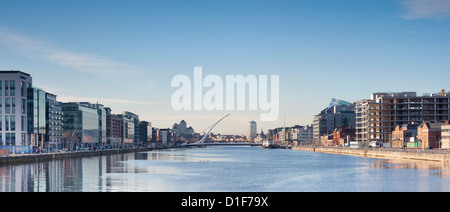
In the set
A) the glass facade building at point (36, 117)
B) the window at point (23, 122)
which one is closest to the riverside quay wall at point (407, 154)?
the glass facade building at point (36, 117)

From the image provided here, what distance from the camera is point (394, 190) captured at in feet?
200

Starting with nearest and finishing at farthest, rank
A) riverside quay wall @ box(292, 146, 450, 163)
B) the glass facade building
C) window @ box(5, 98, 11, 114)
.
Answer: riverside quay wall @ box(292, 146, 450, 163)
window @ box(5, 98, 11, 114)
the glass facade building

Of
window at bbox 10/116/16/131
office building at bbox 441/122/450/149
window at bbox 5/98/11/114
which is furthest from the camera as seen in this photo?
window at bbox 5/98/11/114

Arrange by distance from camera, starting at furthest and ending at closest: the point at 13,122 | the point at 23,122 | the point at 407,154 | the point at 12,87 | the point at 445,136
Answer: the point at 23,122 → the point at 12,87 → the point at 13,122 → the point at 445,136 → the point at 407,154

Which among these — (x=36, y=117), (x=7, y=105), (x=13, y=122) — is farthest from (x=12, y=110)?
(x=36, y=117)

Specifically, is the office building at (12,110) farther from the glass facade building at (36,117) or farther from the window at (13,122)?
the glass facade building at (36,117)

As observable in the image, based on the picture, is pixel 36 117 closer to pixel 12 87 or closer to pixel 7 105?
pixel 7 105

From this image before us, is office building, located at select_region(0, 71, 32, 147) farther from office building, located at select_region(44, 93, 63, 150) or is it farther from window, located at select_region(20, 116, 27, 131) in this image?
office building, located at select_region(44, 93, 63, 150)

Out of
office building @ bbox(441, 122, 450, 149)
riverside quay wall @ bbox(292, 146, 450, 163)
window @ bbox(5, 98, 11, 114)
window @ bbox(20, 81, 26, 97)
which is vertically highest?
window @ bbox(20, 81, 26, 97)

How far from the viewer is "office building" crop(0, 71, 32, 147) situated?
479 ft

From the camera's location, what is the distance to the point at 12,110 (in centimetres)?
14725

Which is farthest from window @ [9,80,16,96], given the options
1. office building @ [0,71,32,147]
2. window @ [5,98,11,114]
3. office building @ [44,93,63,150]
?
office building @ [44,93,63,150]
